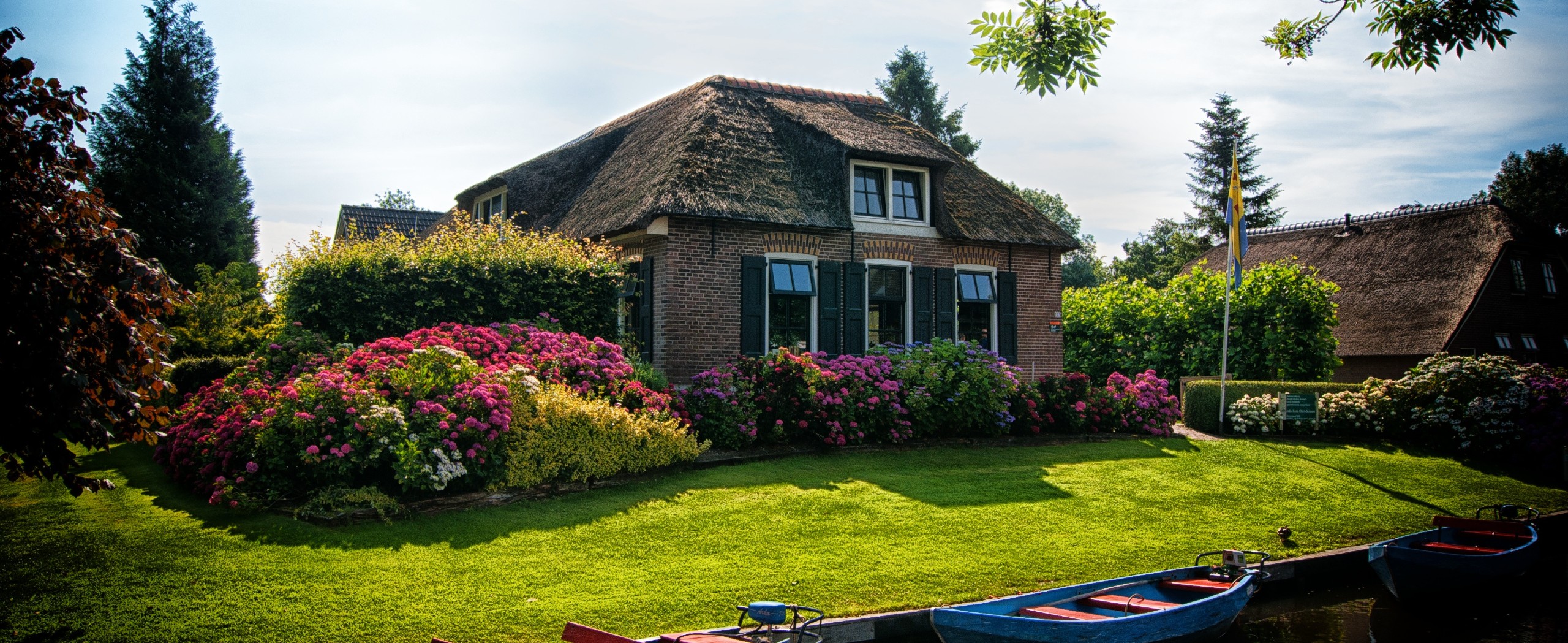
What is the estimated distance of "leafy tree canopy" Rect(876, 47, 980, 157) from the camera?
1549 inches

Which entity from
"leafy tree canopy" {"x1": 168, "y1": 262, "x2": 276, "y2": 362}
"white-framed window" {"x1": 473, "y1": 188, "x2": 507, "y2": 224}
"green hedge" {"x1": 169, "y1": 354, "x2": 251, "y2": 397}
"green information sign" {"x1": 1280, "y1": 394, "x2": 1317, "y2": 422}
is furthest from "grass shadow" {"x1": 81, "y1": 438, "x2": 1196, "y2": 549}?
"white-framed window" {"x1": 473, "y1": 188, "x2": 507, "y2": 224}

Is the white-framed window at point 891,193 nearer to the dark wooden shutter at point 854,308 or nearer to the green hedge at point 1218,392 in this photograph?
the dark wooden shutter at point 854,308

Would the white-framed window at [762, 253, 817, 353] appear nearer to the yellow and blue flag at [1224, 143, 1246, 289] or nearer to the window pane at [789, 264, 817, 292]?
the window pane at [789, 264, 817, 292]

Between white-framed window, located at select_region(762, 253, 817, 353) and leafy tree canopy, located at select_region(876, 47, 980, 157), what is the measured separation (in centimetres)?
2549

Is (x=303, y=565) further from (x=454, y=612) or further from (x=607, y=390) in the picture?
(x=607, y=390)

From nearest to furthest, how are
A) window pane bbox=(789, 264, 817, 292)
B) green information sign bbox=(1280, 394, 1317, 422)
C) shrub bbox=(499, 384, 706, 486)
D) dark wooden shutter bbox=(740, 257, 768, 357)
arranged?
shrub bbox=(499, 384, 706, 486), dark wooden shutter bbox=(740, 257, 768, 357), window pane bbox=(789, 264, 817, 292), green information sign bbox=(1280, 394, 1317, 422)

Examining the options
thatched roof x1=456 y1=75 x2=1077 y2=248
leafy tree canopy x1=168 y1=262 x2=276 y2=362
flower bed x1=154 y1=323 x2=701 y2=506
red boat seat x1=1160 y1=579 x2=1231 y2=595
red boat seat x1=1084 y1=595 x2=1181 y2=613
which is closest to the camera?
red boat seat x1=1084 y1=595 x2=1181 y2=613

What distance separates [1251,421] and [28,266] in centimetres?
1723

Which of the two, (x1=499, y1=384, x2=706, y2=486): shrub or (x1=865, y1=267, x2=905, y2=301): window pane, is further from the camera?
(x1=865, y1=267, x2=905, y2=301): window pane

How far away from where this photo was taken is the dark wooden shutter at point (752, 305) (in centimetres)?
1459

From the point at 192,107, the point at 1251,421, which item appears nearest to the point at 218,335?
the point at 192,107

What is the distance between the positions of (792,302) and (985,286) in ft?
13.7

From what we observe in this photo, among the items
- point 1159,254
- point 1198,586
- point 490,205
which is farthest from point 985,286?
point 1159,254

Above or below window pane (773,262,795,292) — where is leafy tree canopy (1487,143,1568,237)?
above
